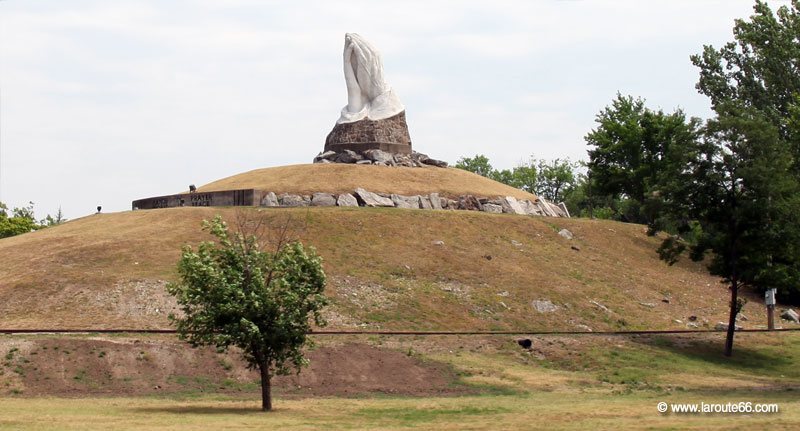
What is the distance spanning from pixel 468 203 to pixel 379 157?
295 inches

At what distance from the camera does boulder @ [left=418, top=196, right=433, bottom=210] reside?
67.6 m

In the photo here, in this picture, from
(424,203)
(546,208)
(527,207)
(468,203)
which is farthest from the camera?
(546,208)

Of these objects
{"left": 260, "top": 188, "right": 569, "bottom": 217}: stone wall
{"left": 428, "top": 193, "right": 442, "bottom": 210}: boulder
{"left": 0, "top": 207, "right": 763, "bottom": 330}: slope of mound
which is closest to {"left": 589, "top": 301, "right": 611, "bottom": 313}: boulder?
{"left": 0, "top": 207, "right": 763, "bottom": 330}: slope of mound

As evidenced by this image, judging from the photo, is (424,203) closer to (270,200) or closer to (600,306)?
(270,200)

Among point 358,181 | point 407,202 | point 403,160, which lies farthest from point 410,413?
point 403,160

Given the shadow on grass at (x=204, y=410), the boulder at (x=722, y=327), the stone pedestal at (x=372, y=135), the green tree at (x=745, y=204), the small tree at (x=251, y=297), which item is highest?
the stone pedestal at (x=372, y=135)

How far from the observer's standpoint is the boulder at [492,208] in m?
70.1

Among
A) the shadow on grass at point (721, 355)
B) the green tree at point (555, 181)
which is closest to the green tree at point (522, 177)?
the green tree at point (555, 181)

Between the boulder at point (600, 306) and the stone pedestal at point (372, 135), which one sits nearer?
the boulder at point (600, 306)

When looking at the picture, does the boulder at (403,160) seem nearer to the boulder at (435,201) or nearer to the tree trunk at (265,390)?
the boulder at (435,201)

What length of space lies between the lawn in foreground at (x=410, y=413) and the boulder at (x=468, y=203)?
32.8m

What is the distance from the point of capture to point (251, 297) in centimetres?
3136

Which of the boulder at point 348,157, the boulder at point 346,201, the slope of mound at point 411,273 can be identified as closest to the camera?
the slope of mound at point 411,273

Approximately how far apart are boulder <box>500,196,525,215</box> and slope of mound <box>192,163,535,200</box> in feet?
3.89
